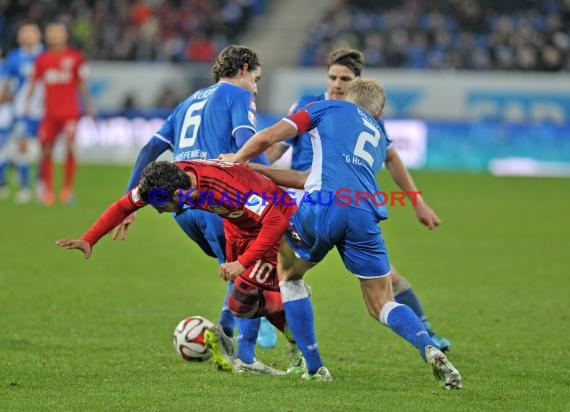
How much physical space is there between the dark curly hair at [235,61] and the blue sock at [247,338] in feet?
5.62

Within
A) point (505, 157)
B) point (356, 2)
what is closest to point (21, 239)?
point (505, 157)

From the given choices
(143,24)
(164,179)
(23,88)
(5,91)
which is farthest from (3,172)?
(164,179)

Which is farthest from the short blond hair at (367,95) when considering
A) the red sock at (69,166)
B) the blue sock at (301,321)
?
the red sock at (69,166)

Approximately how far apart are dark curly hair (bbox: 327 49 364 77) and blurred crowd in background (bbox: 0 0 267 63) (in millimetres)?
22083

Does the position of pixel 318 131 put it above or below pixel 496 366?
above

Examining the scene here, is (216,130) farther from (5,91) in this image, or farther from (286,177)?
(5,91)

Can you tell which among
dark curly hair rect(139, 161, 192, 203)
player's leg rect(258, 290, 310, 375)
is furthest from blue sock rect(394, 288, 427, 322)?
Result: dark curly hair rect(139, 161, 192, 203)

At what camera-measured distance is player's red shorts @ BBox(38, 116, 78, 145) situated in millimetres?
17422

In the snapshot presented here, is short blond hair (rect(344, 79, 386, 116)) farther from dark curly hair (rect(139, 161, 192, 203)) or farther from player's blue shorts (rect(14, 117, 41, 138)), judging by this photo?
player's blue shorts (rect(14, 117, 41, 138))

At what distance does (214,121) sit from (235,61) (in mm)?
453

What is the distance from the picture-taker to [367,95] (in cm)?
679

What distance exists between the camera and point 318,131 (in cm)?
654

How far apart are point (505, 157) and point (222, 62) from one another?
18498 mm

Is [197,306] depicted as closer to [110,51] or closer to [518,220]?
[518,220]
